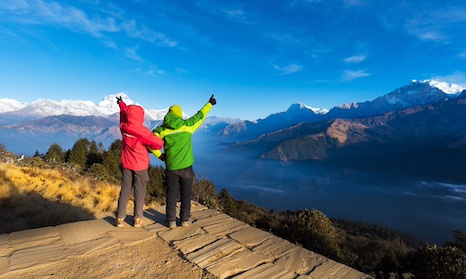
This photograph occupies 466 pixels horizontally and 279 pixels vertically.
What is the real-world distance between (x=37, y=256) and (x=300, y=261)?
317 centimetres

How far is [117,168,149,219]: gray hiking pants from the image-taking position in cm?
434

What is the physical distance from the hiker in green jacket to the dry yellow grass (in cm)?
233

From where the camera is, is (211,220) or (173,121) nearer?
(173,121)

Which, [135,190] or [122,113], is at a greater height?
[122,113]

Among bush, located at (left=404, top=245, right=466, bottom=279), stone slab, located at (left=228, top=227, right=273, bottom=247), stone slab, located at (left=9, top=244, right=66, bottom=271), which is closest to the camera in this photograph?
stone slab, located at (left=9, top=244, right=66, bottom=271)

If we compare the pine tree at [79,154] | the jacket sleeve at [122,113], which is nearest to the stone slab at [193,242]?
the jacket sleeve at [122,113]

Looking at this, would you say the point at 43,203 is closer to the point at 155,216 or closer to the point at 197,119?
the point at 155,216

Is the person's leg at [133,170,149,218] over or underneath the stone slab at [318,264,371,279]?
over

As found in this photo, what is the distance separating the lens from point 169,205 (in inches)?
171

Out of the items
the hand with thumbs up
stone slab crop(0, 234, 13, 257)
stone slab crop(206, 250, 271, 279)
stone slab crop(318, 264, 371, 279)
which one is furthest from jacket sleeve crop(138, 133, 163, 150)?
stone slab crop(318, 264, 371, 279)

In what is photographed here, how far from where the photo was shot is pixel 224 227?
14.8ft

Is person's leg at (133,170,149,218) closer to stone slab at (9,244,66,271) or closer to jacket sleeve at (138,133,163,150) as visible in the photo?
jacket sleeve at (138,133,163,150)

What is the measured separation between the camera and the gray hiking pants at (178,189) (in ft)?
14.3

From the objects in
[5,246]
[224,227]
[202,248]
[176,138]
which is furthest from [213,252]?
[5,246]
